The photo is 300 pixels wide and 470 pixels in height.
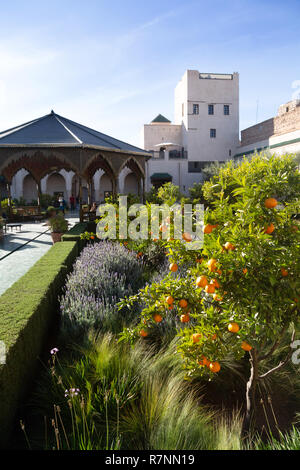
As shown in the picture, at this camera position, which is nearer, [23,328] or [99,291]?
[23,328]

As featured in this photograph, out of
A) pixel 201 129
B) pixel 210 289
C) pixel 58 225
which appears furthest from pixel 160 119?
pixel 210 289

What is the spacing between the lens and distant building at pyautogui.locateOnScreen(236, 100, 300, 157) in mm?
27453

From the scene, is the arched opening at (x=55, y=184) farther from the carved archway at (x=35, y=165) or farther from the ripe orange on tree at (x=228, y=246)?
the ripe orange on tree at (x=228, y=246)

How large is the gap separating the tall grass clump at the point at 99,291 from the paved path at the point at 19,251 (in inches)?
83.1

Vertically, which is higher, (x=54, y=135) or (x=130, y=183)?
(x=54, y=135)

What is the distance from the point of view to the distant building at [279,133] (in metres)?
27.5

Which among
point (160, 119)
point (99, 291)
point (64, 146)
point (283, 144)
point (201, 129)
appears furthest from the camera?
point (160, 119)

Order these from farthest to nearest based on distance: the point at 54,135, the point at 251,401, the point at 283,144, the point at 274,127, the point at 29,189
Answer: the point at 29,189 < the point at 274,127 < the point at 283,144 < the point at 54,135 < the point at 251,401

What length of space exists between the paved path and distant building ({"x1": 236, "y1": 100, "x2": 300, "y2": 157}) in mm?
20632

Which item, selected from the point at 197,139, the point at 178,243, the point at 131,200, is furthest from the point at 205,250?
the point at 197,139

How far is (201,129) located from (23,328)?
3843 centimetres

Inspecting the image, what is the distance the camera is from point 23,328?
3383 mm

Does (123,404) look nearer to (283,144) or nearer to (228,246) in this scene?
(228,246)

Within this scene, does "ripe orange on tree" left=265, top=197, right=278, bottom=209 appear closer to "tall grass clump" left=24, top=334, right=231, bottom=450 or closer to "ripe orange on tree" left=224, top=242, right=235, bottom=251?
"ripe orange on tree" left=224, top=242, right=235, bottom=251
